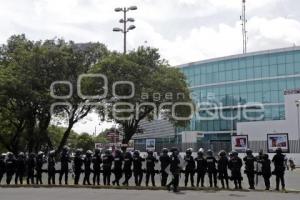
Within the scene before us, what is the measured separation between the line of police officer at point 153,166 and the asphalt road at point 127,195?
1593 mm

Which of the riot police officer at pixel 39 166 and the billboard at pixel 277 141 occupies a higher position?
the billboard at pixel 277 141

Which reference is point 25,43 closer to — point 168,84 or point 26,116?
point 26,116

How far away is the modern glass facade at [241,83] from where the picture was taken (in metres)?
75.2

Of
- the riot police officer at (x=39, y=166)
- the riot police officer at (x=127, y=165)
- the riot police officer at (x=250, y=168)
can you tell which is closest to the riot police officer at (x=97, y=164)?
the riot police officer at (x=127, y=165)

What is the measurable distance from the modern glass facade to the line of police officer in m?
51.1

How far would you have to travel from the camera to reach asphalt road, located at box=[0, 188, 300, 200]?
1802 cm

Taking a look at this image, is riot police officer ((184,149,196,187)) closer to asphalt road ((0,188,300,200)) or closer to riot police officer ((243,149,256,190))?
riot police officer ((243,149,256,190))

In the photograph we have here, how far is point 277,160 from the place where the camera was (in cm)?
2173

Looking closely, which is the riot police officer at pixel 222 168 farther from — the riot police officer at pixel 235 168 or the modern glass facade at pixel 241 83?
the modern glass facade at pixel 241 83

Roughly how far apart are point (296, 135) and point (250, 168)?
115ft

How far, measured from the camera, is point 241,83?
80125mm

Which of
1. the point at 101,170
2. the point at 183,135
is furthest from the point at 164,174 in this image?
the point at 183,135

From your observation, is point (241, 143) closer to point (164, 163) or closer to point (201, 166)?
point (201, 166)

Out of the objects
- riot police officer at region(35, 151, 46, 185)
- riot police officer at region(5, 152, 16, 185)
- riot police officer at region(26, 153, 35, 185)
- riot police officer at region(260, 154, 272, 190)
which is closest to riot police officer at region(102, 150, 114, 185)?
riot police officer at region(35, 151, 46, 185)
